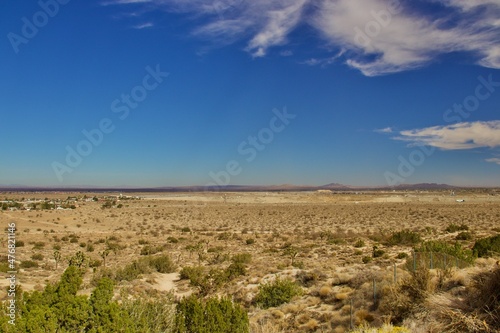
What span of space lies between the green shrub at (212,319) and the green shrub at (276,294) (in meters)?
5.32

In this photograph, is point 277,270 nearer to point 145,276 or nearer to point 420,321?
point 145,276

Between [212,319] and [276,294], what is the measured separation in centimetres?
632

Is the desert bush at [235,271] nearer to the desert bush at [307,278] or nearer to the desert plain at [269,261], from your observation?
the desert plain at [269,261]

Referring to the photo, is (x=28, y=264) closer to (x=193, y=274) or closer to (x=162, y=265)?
(x=162, y=265)

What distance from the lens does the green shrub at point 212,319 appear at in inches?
386

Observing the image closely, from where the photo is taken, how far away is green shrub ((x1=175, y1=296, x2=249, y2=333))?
9797 mm

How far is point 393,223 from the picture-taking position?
46.5 m

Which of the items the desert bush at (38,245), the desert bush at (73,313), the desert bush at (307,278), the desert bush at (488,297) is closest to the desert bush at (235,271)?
the desert bush at (307,278)

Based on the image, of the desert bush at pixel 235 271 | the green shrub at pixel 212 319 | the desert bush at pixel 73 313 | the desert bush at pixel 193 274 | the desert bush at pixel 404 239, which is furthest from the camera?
the desert bush at pixel 404 239

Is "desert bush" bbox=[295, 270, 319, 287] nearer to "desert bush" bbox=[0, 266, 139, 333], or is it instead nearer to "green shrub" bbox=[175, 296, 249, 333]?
"green shrub" bbox=[175, 296, 249, 333]

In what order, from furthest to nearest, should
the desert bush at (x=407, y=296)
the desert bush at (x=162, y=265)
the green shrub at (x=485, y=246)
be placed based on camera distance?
the desert bush at (x=162, y=265) → the green shrub at (x=485, y=246) → the desert bush at (x=407, y=296)

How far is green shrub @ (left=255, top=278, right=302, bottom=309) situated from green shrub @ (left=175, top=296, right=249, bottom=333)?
532 cm

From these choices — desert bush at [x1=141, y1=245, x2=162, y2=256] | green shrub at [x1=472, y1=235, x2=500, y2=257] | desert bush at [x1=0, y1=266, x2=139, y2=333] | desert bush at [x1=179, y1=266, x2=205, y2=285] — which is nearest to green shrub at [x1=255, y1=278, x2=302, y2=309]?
desert bush at [x1=179, y1=266, x2=205, y2=285]

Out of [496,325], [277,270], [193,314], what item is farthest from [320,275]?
[496,325]
